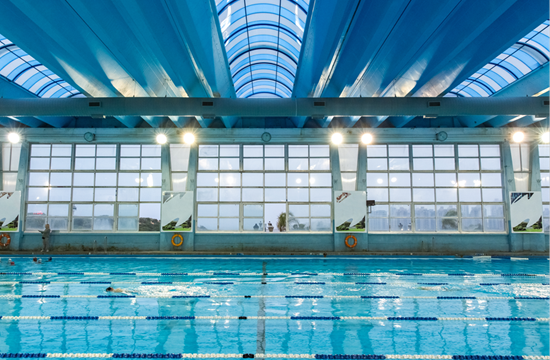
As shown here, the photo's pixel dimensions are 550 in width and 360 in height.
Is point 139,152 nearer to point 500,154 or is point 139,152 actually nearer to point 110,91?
point 110,91

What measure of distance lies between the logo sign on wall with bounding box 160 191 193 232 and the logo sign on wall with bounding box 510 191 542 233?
1341 centimetres

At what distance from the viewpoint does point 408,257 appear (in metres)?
15.4

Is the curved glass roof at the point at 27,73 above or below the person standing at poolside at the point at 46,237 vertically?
above

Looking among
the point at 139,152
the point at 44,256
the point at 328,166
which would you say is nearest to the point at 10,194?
the point at 44,256

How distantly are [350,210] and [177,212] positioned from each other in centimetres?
722

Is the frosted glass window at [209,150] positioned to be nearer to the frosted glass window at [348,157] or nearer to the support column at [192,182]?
the support column at [192,182]

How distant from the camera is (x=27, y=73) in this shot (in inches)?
491

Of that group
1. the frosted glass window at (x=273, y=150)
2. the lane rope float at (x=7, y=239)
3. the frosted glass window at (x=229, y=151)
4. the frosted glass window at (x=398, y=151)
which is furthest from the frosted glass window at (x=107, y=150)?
the frosted glass window at (x=398, y=151)

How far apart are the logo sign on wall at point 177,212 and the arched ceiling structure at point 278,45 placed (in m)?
5.70

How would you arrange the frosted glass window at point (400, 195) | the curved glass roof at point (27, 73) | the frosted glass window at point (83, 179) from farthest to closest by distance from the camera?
the frosted glass window at point (83, 179) → the frosted glass window at point (400, 195) → the curved glass roof at point (27, 73)

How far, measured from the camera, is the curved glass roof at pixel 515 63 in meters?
9.96

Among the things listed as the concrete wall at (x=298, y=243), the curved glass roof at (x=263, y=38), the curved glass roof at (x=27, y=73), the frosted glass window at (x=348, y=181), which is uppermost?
the curved glass roof at (x=263, y=38)

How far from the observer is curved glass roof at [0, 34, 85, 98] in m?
10.9

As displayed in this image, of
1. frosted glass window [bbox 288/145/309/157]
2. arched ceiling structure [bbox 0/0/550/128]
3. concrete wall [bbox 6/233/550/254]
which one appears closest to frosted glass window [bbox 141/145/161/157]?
concrete wall [bbox 6/233/550/254]
